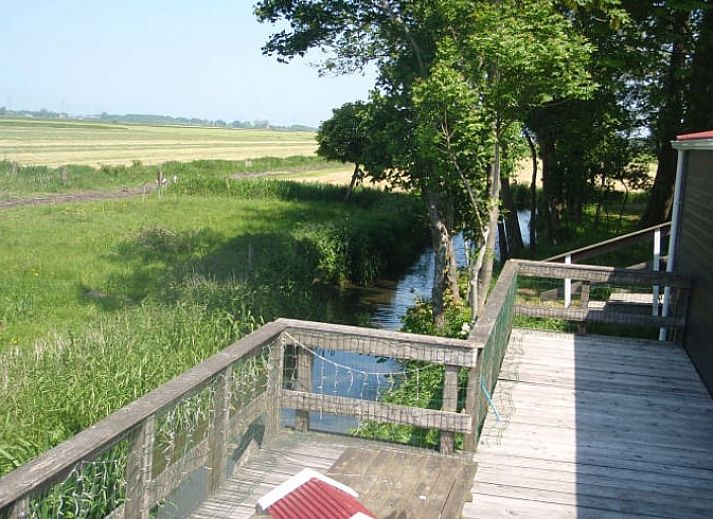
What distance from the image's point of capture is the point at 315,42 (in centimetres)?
1859

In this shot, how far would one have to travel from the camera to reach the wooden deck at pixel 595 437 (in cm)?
544

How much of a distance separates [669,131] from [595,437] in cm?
1647

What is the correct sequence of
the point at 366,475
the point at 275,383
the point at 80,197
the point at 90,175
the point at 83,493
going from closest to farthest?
the point at 83,493 < the point at 366,475 < the point at 275,383 < the point at 80,197 < the point at 90,175

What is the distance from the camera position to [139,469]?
409cm

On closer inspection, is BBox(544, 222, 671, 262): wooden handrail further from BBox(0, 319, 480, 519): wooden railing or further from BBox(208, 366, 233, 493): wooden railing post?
BBox(208, 366, 233, 493): wooden railing post

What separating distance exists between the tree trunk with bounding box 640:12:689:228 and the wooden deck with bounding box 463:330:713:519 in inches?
476

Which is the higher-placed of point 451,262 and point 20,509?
point 20,509

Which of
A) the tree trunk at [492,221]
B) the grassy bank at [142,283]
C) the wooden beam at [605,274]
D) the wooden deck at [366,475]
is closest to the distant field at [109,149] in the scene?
the grassy bank at [142,283]

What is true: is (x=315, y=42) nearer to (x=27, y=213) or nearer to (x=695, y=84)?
(x=695, y=84)

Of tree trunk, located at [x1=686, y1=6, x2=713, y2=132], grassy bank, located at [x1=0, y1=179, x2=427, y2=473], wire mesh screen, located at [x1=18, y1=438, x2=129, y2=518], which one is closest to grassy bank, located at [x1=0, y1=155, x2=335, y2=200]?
grassy bank, located at [x1=0, y1=179, x2=427, y2=473]

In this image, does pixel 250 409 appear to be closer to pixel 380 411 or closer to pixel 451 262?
pixel 380 411

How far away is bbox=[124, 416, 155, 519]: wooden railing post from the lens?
404 centimetres

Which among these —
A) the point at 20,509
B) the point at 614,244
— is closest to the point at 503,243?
the point at 614,244

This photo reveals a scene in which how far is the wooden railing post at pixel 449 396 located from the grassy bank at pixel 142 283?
3.30 metres
